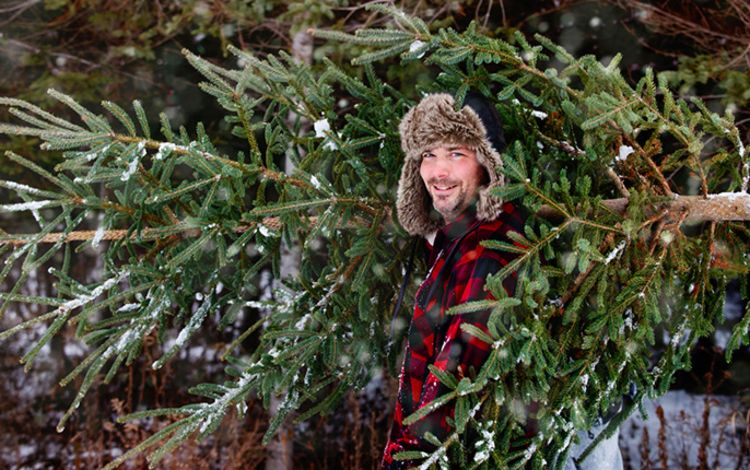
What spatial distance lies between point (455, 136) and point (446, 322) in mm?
719

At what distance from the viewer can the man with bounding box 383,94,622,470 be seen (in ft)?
8.18

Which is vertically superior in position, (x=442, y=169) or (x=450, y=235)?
(x=442, y=169)

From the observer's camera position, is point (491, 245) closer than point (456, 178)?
Yes

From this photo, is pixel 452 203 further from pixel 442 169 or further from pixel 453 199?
pixel 442 169

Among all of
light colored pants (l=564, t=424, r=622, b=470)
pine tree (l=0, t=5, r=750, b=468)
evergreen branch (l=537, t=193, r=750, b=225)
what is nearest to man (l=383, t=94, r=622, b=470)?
pine tree (l=0, t=5, r=750, b=468)

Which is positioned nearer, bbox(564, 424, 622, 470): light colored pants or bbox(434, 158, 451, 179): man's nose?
bbox(434, 158, 451, 179): man's nose

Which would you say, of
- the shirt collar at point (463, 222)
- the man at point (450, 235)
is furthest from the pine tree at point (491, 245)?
the shirt collar at point (463, 222)

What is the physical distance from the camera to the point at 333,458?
790cm

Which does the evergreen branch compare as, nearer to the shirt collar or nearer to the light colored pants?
the shirt collar

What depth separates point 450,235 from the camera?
2760mm

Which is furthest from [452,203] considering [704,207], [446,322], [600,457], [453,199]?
[600,457]

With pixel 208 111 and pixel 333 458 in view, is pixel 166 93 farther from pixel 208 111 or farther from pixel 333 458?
pixel 333 458

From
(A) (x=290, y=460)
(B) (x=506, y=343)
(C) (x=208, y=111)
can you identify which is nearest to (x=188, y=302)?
(B) (x=506, y=343)

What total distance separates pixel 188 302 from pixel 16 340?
6.14 m
